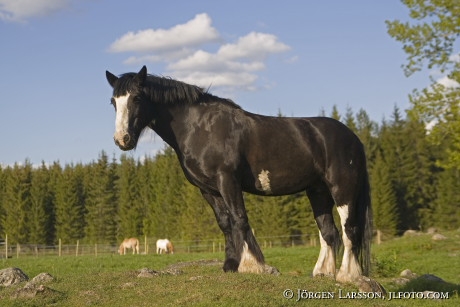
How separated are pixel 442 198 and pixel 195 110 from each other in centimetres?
4968

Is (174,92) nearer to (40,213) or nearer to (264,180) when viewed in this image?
(264,180)

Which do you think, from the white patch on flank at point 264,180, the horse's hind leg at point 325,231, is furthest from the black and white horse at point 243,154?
the horse's hind leg at point 325,231

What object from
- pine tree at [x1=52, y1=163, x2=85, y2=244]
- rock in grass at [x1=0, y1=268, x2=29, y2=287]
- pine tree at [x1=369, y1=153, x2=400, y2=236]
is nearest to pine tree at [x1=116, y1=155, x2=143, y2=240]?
pine tree at [x1=52, y1=163, x2=85, y2=244]

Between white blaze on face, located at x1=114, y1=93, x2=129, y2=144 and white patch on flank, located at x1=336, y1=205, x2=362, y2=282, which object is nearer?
white blaze on face, located at x1=114, y1=93, x2=129, y2=144

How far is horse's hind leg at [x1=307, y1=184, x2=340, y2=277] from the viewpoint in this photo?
9336 millimetres

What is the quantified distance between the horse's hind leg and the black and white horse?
232mm

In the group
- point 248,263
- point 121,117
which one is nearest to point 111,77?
point 121,117

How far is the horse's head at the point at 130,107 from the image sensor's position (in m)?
7.82

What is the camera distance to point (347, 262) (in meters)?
8.88

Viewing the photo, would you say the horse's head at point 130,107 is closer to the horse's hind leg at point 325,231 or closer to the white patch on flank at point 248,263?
the white patch on flank at point 248,263

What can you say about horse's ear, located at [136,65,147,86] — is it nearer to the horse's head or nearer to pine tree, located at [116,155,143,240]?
the horse's head

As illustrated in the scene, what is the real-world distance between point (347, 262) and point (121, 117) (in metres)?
4.20

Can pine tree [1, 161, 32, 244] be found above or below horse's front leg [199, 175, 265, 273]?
above

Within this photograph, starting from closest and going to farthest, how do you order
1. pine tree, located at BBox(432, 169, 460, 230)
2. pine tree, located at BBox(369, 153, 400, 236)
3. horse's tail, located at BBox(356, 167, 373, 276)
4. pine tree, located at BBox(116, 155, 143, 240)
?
1. horse's tail, located at BBox(356, 167, 373, 276)
2. pine tree, located at BBox(369, 153, 400, 236)
3. pine tree, located at BBox(432, 169, 460, 230)
4. pine tree, located at BBox(116, 155, 143, 240)
